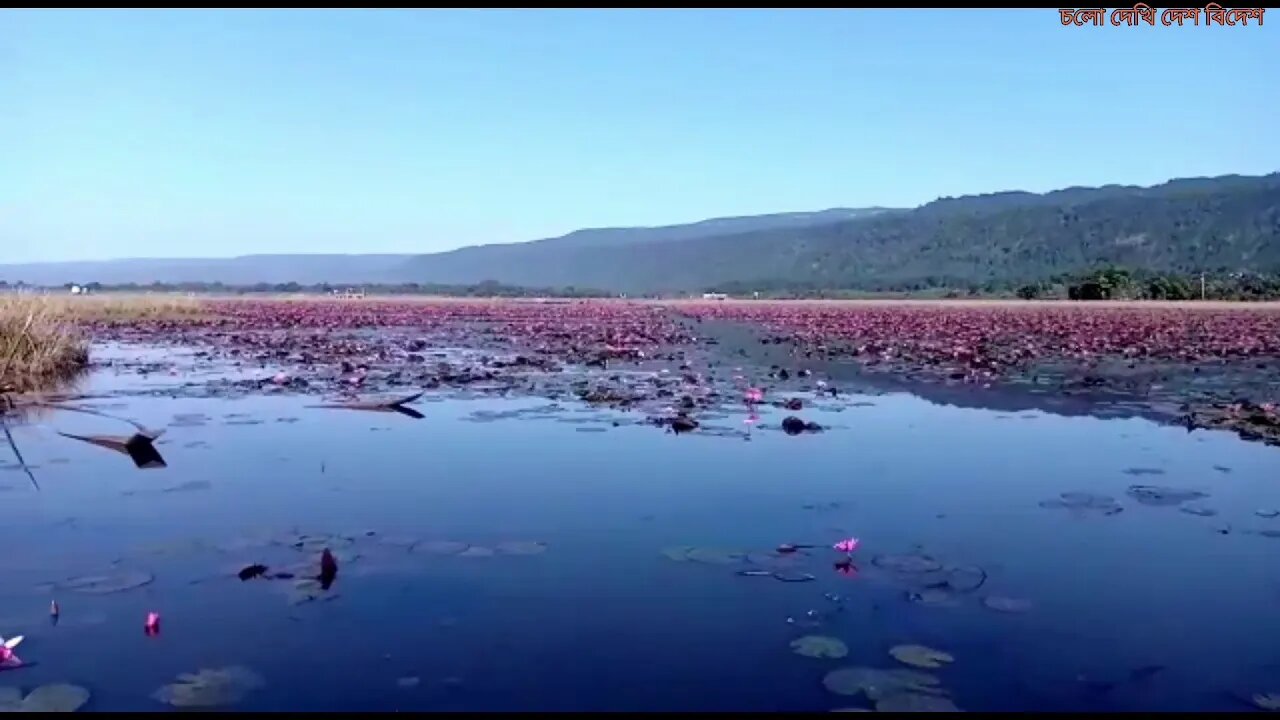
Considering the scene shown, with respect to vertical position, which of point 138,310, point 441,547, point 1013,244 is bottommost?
point 441,547

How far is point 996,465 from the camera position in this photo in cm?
755

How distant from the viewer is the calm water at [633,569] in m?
3.57

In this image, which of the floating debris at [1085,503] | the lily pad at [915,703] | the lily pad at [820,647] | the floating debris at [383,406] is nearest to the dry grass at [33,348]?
the floating debris at [383,406]

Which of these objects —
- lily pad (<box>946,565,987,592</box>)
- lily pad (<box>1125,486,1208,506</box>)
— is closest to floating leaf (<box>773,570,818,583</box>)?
lily pad (<box>946,565,987,592</box>)

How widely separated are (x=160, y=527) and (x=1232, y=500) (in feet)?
21.8

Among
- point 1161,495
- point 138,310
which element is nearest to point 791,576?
point 1161,495

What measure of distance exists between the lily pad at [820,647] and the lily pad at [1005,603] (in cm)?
86

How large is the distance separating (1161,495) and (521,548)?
13.9 ft

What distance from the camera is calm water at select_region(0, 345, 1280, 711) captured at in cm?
357

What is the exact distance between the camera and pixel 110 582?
4.59 metres

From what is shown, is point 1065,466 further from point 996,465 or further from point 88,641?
point 88,641

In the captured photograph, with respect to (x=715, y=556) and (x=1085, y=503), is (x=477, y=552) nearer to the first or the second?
(x=715, y=556)

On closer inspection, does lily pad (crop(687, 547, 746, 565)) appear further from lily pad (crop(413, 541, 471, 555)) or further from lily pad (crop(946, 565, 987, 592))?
lily pad (crop(413, 541, 471, 555))

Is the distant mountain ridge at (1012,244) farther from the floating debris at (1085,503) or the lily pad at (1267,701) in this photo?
the lily pad at (1267,701)
